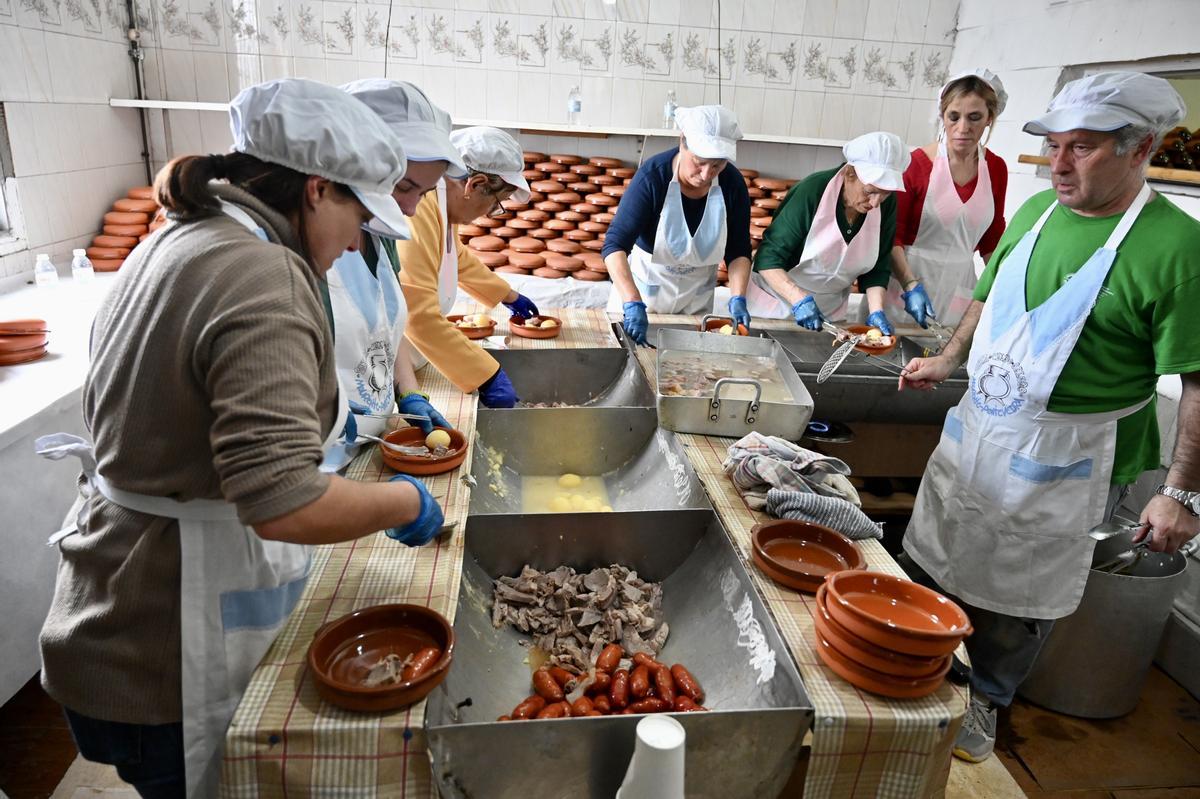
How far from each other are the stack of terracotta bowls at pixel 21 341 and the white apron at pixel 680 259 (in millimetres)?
2392

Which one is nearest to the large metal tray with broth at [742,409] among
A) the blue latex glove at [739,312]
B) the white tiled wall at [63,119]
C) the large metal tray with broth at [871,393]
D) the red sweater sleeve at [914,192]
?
the large metal tray with broth at [871,393]

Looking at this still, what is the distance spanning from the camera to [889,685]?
52.9 inches

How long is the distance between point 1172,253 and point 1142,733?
1.98 meters

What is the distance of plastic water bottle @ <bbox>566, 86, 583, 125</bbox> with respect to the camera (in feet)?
16.7

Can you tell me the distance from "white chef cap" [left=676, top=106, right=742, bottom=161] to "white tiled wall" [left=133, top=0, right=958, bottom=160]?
237 centimetres

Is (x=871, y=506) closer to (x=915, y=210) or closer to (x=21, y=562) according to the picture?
(x=915, y=210)

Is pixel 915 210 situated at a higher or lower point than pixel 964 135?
lower

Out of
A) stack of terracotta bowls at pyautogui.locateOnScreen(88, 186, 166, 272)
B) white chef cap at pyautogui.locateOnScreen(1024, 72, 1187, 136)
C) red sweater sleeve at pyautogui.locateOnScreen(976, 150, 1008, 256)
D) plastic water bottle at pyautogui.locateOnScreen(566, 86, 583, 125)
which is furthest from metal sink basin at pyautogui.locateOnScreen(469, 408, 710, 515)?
plastic water bottle at pyautogui.locateOnScreen(566, 86, 583, 125)

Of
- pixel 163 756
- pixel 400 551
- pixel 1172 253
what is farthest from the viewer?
pixel 1172 253

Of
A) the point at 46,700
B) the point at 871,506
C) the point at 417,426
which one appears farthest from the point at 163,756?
the point at 871,506

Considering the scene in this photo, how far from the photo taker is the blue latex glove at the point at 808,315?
3.41 m

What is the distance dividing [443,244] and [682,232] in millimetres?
1403

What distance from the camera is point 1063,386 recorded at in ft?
7.07

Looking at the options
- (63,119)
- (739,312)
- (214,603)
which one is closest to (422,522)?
(214,603)
